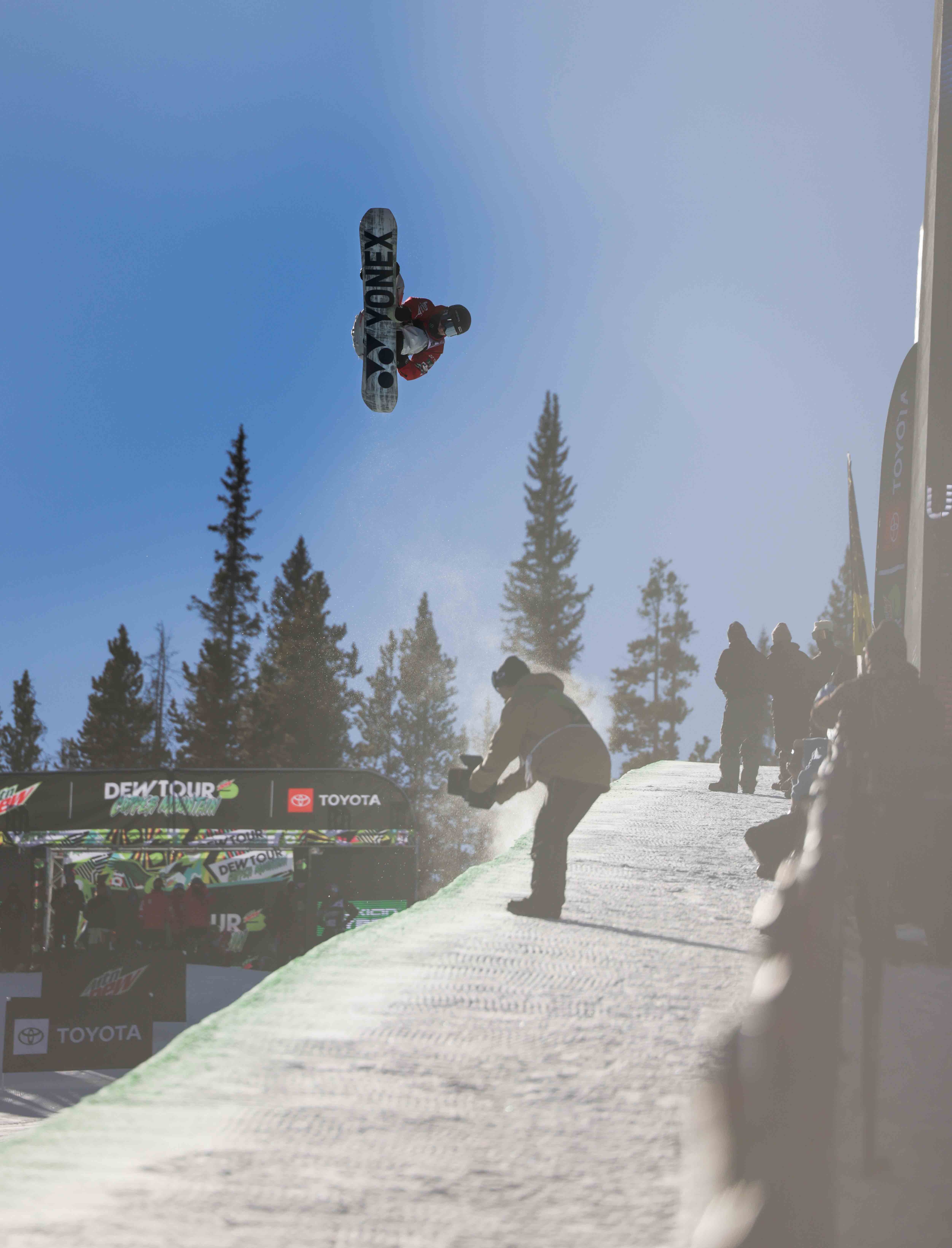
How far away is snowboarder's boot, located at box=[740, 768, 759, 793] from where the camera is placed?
46.5ft

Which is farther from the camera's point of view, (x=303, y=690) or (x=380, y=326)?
(x=303, y=690)

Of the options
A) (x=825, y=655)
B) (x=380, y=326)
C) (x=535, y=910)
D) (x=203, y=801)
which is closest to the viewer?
(x=535, y=910)

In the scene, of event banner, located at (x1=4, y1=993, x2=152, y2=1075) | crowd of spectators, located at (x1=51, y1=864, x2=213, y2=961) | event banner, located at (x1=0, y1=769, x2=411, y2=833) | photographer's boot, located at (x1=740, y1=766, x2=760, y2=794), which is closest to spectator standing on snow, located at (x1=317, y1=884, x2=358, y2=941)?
event banner, located at (x1=0, y1=769, x2=411, y2=833)

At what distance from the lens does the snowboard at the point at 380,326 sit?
8906 millimetres

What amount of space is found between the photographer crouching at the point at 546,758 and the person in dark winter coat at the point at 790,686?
22.9 feet

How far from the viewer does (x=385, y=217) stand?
9.44 m

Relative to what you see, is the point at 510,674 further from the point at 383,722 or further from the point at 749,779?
the point at 383,722

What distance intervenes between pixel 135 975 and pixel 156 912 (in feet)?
24.7

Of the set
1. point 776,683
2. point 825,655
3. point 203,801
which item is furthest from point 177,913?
point 825,655

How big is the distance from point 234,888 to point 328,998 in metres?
15.8

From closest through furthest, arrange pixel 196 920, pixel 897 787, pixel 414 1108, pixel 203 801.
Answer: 1. pixel 414 1108
2. pixel 897 787
3. pixel 196 920
4. pixel 203 801

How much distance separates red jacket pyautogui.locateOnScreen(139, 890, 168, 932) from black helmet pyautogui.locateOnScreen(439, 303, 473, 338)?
1423 centimetres

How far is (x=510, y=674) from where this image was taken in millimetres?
6793

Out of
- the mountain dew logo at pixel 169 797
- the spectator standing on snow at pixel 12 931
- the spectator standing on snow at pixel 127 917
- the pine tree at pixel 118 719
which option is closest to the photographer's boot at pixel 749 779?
the mountain dew logo at pixel 169 797
